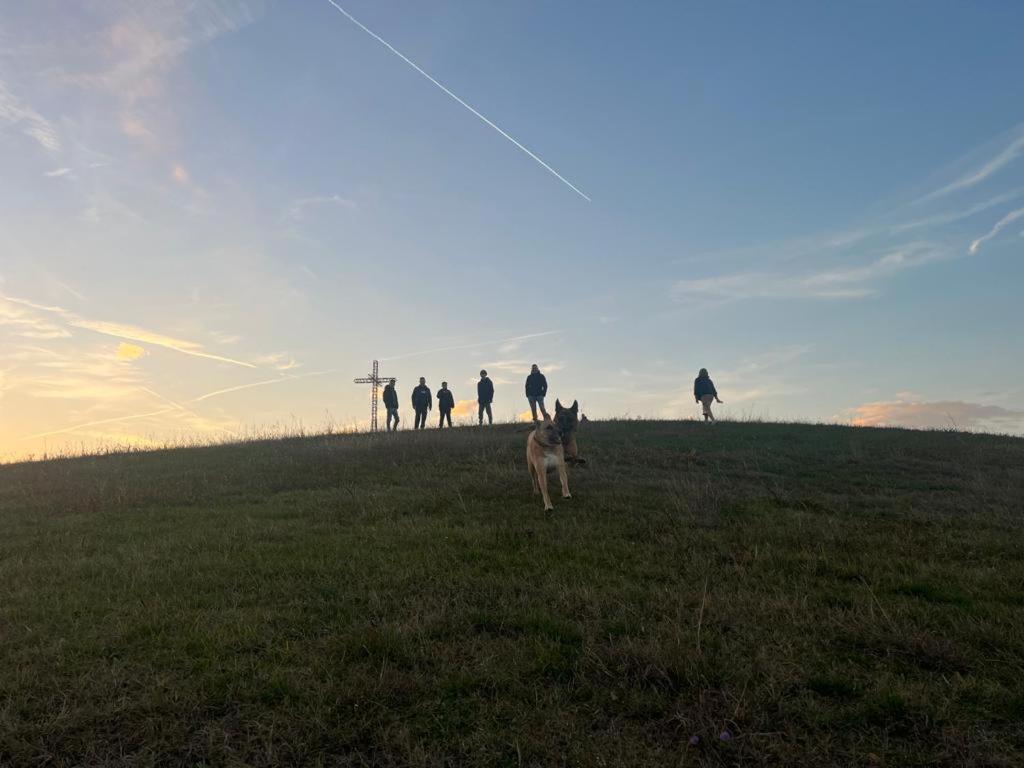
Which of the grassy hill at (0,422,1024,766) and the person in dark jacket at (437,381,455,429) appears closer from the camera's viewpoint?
the grassy hill at (0,422,1024,766)

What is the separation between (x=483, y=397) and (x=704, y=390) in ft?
34.2

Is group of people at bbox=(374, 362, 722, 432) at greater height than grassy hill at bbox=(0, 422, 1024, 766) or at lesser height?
greater

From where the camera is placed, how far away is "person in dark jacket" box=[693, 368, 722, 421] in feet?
94.1

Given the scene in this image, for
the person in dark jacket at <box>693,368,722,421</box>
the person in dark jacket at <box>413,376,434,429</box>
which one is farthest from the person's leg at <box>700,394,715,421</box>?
the person in dark jacket at <box>413,376,434,429</box>

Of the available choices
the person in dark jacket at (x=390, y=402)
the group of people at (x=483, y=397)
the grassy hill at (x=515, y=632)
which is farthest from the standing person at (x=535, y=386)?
the grassy hill at (x=515, y=632)

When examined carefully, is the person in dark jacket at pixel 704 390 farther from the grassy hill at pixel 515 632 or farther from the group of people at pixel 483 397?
the grassy hill at pixel 515 632

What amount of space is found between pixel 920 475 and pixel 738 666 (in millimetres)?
15900

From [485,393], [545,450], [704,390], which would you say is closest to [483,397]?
[485,393]

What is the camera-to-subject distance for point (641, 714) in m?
4.96

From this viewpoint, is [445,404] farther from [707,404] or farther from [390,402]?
[707,404]

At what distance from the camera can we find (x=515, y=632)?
6328mm

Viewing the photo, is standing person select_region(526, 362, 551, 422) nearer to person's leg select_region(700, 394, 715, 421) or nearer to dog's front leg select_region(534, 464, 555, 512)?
person's leg select_region(700, 394, 715, 421)

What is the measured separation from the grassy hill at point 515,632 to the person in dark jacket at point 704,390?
49.3ft

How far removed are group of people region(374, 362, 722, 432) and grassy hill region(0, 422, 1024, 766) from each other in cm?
1412
